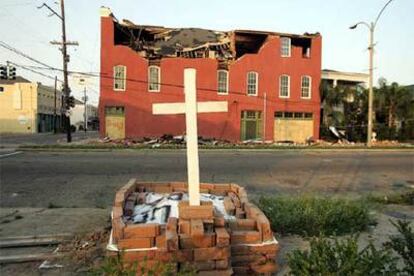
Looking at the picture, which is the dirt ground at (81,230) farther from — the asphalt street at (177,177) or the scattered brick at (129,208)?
the asphalt street at (177,177)

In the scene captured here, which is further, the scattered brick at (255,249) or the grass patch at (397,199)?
the grass patch at (397,199)

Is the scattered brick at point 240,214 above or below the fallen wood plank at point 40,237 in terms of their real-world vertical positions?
above

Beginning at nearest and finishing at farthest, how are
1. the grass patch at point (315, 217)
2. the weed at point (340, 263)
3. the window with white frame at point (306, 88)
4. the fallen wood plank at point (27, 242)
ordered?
the weed at point (340, 263), the fallen wood plank at point (27, 242), the grass patch at point (315, 217), the window with white frame at point (306, 88)

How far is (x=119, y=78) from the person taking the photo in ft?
126

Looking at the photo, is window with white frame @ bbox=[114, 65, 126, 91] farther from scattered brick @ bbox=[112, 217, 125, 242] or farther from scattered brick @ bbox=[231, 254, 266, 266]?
scattered brick @ bbox=[231, 254, 266, 266]

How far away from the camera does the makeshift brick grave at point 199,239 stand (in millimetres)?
4395

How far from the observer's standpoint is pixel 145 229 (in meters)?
4.55

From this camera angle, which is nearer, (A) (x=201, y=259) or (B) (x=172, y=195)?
(A) (x=201, y=259)

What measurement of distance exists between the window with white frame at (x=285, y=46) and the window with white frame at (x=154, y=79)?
37.3 ft

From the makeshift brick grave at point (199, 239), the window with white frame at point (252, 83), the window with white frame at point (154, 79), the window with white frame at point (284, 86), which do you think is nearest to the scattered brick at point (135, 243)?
the makeshift brick grave at point (199, 239)

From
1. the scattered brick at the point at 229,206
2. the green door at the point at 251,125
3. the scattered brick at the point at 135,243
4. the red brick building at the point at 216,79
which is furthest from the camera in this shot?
the green door at the point at 251,125

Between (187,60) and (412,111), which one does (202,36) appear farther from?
(412,111)

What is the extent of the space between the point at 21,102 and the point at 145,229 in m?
76.3

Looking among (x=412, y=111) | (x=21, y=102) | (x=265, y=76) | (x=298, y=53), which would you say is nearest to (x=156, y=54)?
(x=265, y=76)
